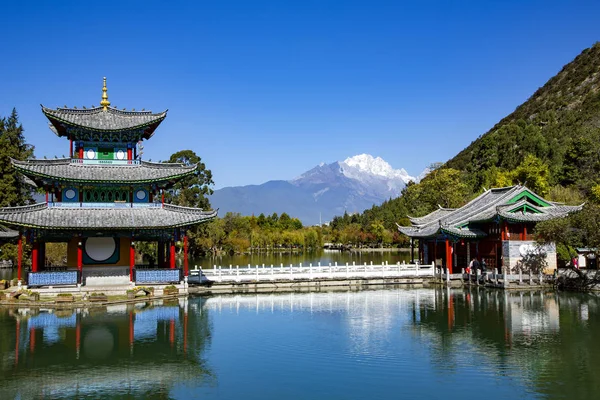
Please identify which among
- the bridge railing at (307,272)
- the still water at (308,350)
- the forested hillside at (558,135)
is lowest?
the still water at (308,350)

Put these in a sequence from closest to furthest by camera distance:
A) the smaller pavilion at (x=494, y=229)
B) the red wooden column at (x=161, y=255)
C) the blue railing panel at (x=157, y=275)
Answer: the blue railing panel at (x=157, y=275), the smaller pavilion at (x=494, y=229), the red wooden column at (x=161, y=255)

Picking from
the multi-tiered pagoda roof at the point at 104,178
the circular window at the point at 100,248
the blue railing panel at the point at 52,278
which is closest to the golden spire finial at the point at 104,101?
the multi-tiered pagoda roof at the point at 104,178

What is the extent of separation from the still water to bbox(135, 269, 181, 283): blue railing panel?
2.87 metres

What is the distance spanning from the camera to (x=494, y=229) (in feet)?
124

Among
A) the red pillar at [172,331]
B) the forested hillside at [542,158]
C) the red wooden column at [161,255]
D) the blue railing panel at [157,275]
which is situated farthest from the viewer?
the forested hillside at [542,158]

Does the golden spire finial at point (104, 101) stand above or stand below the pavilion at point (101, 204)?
above

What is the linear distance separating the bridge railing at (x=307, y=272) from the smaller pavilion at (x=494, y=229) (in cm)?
299

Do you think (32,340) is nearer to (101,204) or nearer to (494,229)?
(101,204)

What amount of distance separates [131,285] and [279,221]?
88.3 metres

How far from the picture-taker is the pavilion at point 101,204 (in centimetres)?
3147

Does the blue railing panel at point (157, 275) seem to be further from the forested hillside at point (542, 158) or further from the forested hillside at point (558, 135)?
the forested hillside at point (558, 135)

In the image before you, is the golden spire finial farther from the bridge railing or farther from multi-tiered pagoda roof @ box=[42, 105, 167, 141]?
the bridge railing

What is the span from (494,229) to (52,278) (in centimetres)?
2788

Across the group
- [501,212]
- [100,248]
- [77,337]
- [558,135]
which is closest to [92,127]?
[100,248]
